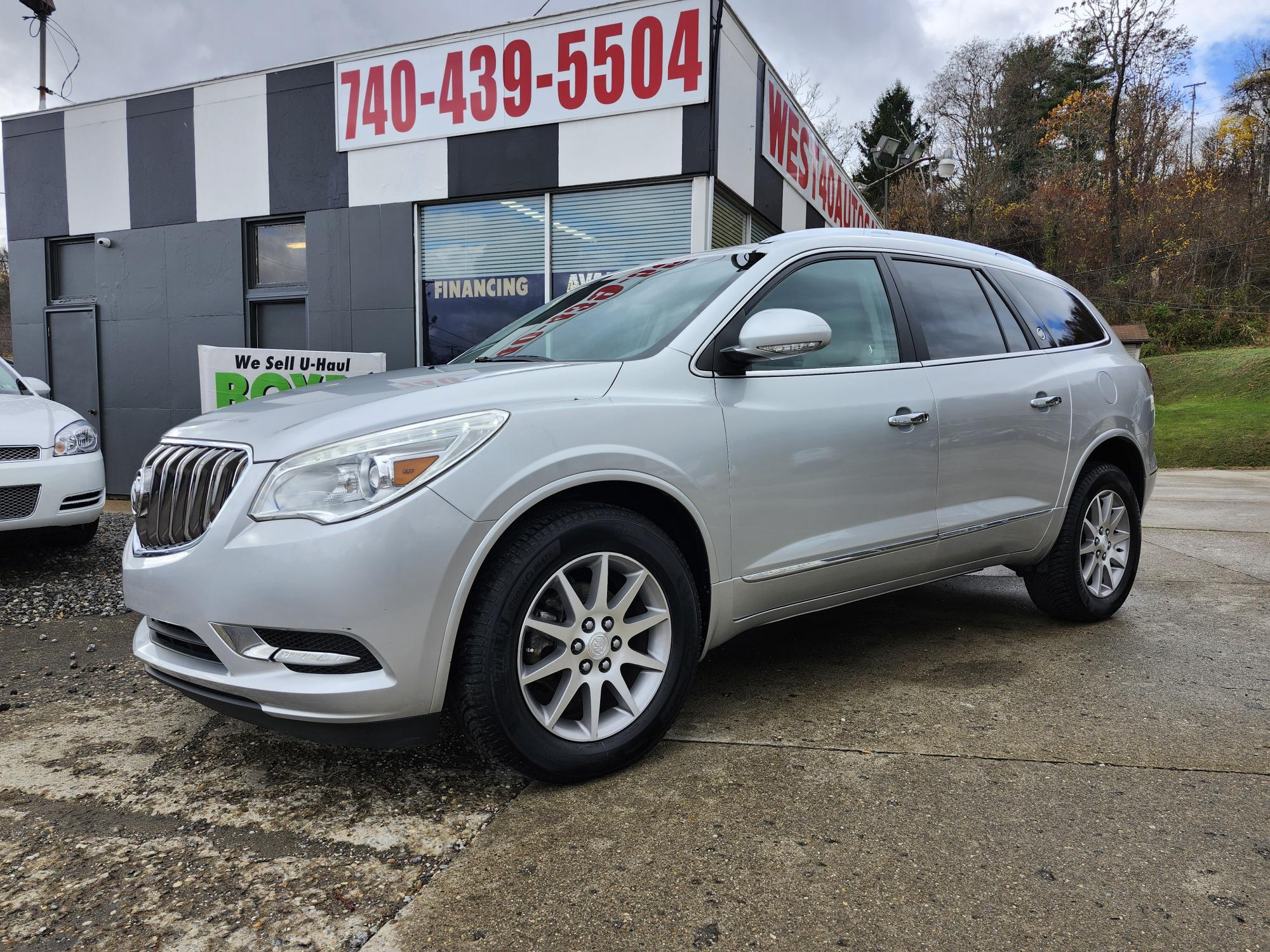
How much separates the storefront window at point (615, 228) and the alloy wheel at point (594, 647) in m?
5.39

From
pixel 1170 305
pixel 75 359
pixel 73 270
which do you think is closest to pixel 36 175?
pixel 73 270

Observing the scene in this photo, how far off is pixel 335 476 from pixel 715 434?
1155 mm

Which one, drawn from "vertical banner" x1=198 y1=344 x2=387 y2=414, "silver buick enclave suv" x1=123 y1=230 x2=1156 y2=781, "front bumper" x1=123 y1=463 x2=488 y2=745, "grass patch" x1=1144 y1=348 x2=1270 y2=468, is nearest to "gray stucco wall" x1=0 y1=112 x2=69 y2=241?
"vertical banner" x1=198 y1=344 x2=387 y2=414

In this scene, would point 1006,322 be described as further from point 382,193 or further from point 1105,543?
point 382,193

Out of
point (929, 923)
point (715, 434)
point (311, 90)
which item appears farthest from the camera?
point (311, 90)

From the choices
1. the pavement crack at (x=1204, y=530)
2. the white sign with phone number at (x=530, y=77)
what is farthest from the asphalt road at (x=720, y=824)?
the white sign with phone number at (x=530, y=77)

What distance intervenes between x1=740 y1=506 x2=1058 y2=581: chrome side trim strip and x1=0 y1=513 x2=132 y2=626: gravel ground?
3.64 metres

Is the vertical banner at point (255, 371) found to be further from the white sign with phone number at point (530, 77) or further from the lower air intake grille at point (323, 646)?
the lower air intake grille at point (323, 646)

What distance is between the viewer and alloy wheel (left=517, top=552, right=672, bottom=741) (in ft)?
7.68

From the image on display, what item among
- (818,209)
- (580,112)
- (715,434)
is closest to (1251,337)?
(818,209)

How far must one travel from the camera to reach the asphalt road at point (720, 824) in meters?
1.79

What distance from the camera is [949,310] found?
358 cm

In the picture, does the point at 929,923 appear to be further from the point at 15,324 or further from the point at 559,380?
the point at 15,324

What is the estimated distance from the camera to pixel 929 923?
1.78 metres
